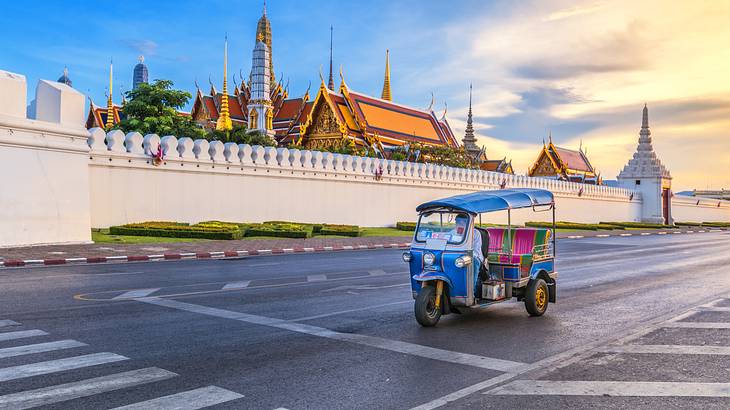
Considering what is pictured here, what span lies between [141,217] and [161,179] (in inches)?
65.3

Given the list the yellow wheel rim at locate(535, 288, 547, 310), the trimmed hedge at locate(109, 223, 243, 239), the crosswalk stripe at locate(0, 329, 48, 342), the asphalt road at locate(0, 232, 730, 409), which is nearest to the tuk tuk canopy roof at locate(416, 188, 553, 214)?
the yellow wheel rim at locate(535, 288, 547, 310)

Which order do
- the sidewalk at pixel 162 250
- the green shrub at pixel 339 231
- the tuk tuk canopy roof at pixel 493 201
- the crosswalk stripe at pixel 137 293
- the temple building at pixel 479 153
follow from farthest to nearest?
the temple building at pixel 479 153, the green shrub at pixel 339 231, the sidewalk at pixel 162 250, the crosswalk stripe at pixel 137 293, the tuk tuk canopy roof at pixel 493 201

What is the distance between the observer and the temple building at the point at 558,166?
83.0 metres

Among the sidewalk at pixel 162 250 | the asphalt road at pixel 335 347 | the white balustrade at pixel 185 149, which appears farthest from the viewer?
the white balustrade at pixel 185 149

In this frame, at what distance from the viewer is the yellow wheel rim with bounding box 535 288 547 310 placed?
9141mm

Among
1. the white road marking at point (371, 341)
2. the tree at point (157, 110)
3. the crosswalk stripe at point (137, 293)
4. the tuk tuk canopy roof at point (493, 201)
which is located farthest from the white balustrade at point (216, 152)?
the tuk tuk canopy roof at point (493, 201)

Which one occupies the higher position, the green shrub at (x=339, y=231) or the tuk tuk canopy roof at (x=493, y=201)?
the tuk tuk canopy roof at (x=493, y=201)

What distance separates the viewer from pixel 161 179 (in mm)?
24422

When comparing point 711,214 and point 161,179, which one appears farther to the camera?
point 711,214

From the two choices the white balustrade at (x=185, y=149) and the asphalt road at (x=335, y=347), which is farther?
the white balustrade at (x=185, y=149)

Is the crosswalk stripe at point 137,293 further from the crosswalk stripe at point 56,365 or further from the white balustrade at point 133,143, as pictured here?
the white balustrade at point 133,143

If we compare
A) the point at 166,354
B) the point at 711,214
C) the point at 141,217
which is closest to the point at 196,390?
the point at 166,354

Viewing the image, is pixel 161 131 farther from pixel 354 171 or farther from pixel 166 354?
pixel 166 354

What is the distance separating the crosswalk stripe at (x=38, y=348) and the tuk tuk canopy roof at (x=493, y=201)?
4.67m
